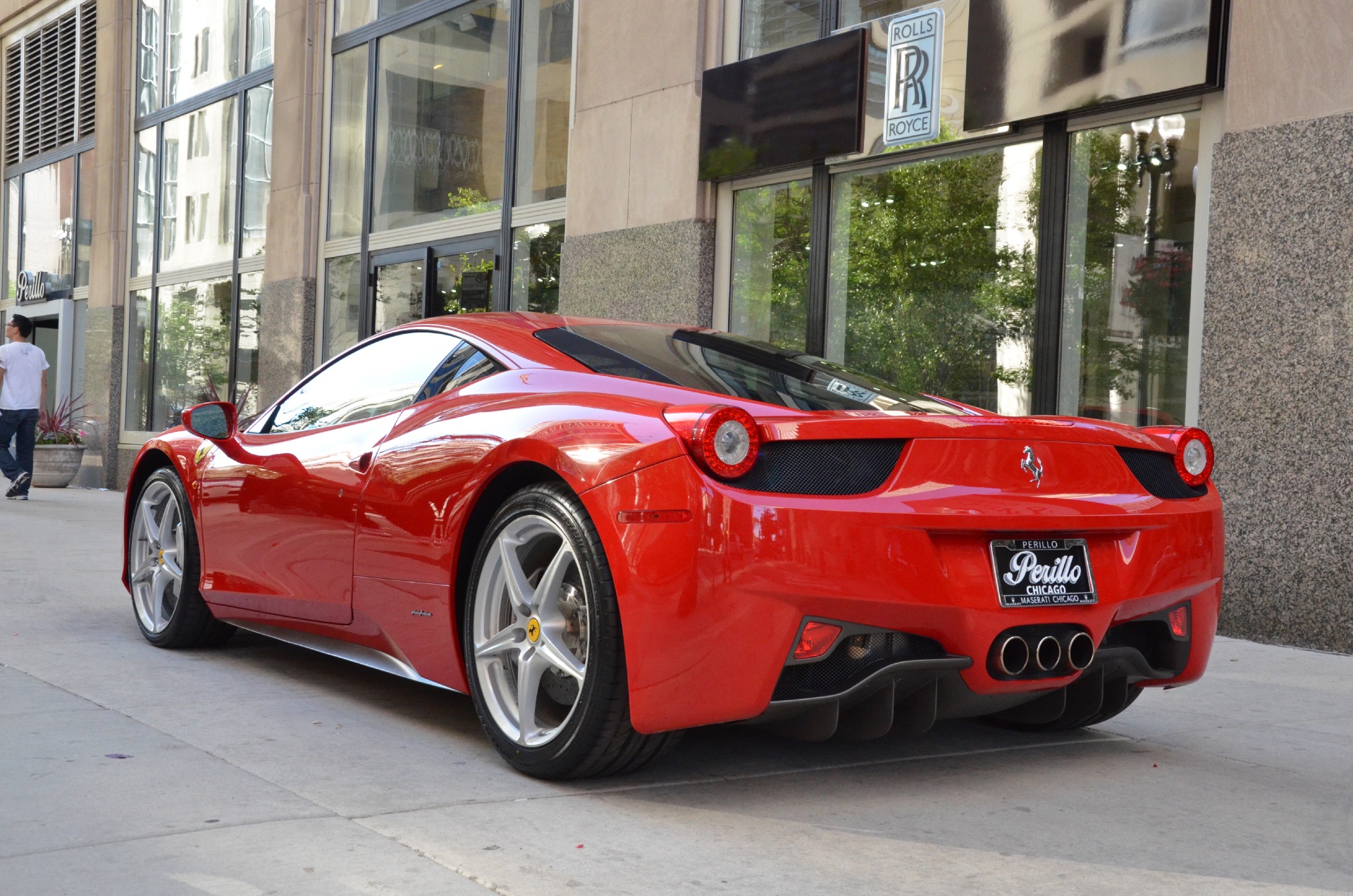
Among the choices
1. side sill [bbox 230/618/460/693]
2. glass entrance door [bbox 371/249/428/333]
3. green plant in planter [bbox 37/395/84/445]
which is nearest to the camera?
side sill [bbox 230/618/460/693]

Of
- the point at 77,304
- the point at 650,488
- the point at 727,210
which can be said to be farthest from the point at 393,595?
the point at 77,304

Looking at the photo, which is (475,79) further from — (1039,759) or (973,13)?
(1039,759)

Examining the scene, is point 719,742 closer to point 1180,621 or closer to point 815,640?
point 815,640

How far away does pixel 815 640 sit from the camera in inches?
123

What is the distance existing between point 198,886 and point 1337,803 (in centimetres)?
275

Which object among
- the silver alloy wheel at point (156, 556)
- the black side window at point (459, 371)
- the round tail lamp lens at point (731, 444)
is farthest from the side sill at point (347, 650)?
the round tail lamp lens at point (731, 444)

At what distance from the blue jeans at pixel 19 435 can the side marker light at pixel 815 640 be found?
1290 cm

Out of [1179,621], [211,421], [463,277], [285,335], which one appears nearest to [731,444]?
[1179,621]

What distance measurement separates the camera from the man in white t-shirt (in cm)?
1409

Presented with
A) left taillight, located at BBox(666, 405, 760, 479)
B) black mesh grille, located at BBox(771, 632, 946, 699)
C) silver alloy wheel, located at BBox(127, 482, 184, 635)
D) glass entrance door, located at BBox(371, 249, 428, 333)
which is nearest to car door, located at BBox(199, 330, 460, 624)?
silver alloy wheel, located at BBox(127, 482, 184, 635)

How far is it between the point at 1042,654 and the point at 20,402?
1327 centimetres

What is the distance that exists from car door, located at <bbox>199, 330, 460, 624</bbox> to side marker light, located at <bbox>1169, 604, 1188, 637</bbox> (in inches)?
87.0

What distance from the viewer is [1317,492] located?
6.32 meters

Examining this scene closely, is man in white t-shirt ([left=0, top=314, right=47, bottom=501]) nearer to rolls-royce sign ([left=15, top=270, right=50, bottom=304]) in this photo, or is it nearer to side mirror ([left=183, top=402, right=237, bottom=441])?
rolls-royce sign ([left=15, top=270, right=50, bottom=304])
